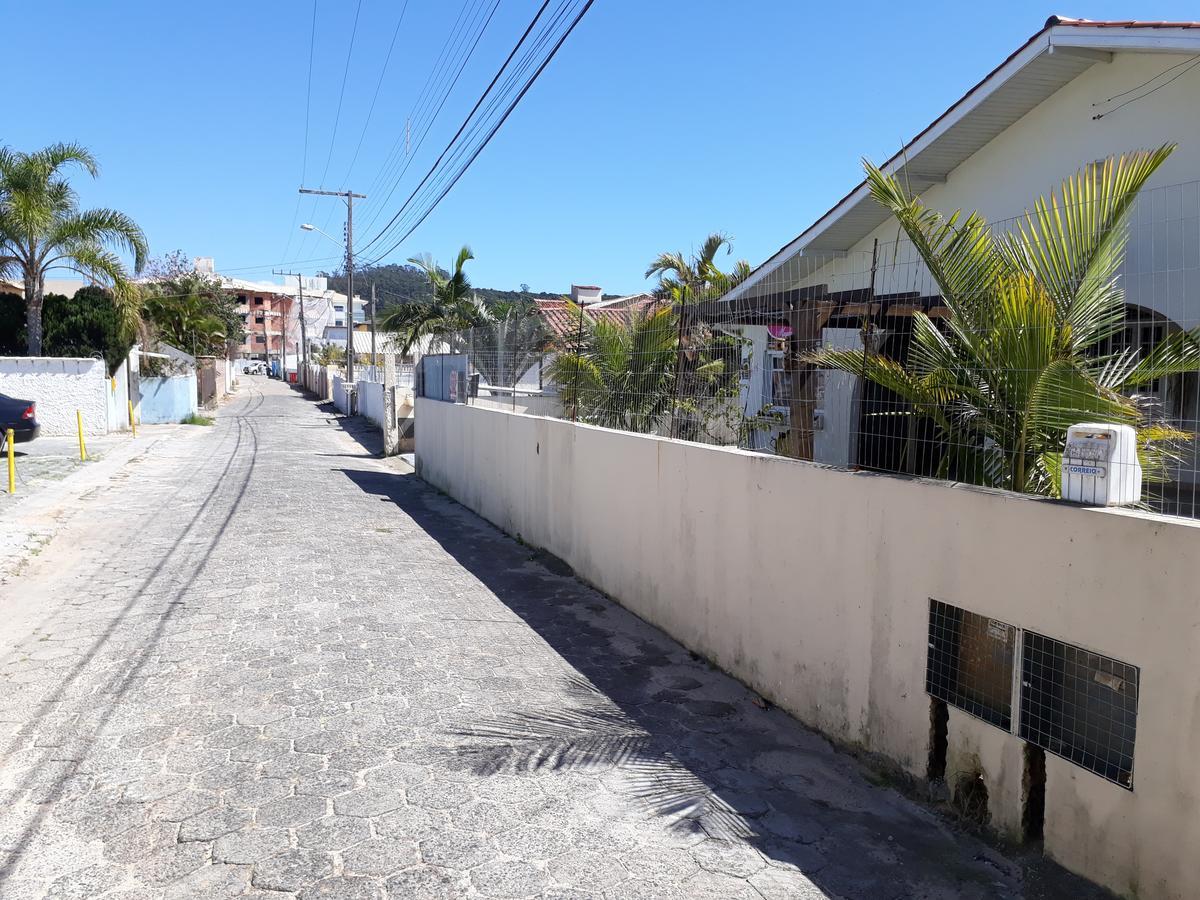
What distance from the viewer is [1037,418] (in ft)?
13.2

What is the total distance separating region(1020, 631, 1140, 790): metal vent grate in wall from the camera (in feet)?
10.5

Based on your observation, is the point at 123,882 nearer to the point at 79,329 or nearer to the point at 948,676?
the point at 948,676

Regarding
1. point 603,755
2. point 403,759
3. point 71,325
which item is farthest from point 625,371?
point 71,325

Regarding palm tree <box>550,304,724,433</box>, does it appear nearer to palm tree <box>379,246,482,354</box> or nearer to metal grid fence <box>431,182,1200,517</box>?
metal grid fence <box>431,182,1200,517</box>

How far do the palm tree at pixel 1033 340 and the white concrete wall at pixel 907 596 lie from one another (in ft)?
1.57

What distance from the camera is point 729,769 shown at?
173 inches

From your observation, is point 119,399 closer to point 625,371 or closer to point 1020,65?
point 625,371

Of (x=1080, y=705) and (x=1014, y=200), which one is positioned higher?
(x=1014, y=200)

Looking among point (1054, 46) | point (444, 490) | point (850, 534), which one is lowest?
point (444, 490)

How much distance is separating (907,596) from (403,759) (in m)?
2.66

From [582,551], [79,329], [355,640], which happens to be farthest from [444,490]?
[79,329]

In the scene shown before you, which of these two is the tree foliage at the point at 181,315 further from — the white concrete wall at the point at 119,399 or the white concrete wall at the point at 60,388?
the white concrete wall at the point at 60,388

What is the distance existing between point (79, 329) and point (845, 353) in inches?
977

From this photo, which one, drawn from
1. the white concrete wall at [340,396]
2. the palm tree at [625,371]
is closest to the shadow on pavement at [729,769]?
the palm tree at [625,371]
